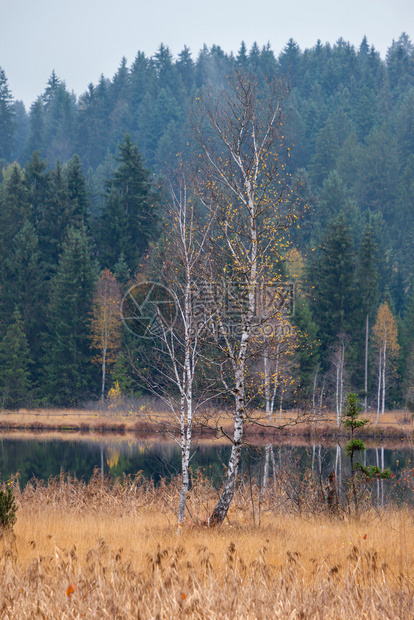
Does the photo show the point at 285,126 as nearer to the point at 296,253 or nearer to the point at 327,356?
the point at 327,356

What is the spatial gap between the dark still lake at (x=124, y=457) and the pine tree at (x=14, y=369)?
11.7 m

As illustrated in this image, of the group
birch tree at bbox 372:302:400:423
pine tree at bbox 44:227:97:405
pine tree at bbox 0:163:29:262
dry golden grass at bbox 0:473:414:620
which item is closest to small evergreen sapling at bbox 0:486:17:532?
dry golden grass at bbox 0:473:414:620

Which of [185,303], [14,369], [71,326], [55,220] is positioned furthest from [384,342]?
[185,303]

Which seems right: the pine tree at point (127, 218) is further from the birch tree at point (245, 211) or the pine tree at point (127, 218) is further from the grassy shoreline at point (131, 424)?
the birch tree at point (245, 211)

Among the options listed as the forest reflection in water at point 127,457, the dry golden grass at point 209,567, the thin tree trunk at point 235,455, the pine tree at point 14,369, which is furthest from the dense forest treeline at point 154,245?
the dry golden grass at point 209,567

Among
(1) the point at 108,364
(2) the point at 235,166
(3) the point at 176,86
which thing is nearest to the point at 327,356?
(1) the point at 108,364

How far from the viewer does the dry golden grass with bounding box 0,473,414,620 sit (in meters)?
4.38

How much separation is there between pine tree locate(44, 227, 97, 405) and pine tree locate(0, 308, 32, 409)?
1817 millimetres

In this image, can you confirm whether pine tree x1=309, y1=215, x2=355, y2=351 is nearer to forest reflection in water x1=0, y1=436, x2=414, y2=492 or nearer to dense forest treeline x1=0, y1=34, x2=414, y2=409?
dense forest treeline x1=0, y1=34, x2=414, y2=409

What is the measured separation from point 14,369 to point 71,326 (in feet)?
17.5

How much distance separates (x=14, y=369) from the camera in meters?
48.2

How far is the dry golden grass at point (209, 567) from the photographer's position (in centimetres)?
438

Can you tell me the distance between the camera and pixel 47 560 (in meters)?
5.97

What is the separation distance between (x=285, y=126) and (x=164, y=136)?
79751mm
